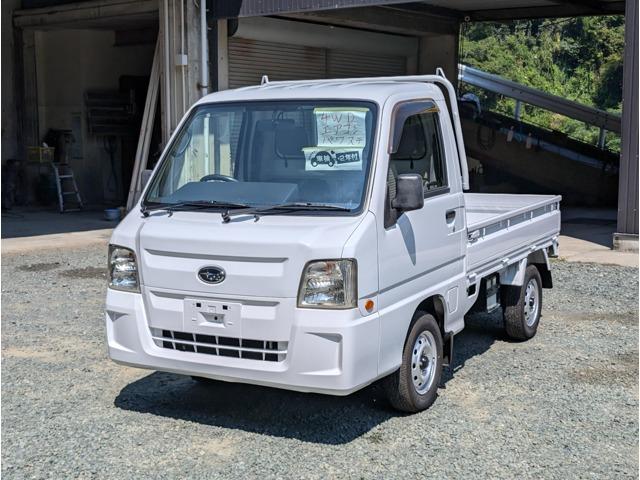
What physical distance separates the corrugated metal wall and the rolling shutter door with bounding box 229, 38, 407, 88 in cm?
675

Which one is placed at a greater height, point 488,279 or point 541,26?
point 541,26

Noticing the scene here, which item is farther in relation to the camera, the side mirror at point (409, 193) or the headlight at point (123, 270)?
the headlight at point (123, 270)

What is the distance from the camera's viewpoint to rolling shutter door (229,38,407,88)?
51.7 ft

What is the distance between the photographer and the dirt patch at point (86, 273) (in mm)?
10797

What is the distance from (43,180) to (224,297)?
15032 mm

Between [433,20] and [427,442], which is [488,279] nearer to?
[427,442]

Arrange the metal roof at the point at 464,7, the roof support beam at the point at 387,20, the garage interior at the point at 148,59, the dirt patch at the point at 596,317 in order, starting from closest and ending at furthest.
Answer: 1. the dirt patch at the point at 596,317
2. the metal roof at the point at 464,7
3. the garage interior at the point at 148,59
4. the roof support beam at the point at 387,20

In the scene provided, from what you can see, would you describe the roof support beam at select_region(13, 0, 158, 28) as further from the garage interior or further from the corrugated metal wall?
the corrugated metal wall

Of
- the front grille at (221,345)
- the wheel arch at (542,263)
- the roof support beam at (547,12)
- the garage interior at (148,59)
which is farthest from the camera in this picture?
the roof support beam at (547,12)

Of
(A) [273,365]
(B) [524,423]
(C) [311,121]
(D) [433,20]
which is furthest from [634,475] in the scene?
(D) [433,20]

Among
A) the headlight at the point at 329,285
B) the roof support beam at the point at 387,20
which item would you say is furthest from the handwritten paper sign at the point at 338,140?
the roof support beam at the point at 387,20

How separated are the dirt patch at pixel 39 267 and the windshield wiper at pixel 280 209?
22.2ft

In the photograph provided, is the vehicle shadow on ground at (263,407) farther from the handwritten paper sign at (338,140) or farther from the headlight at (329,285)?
the handwritten paper sign at (338,140)

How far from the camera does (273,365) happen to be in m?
4.94
